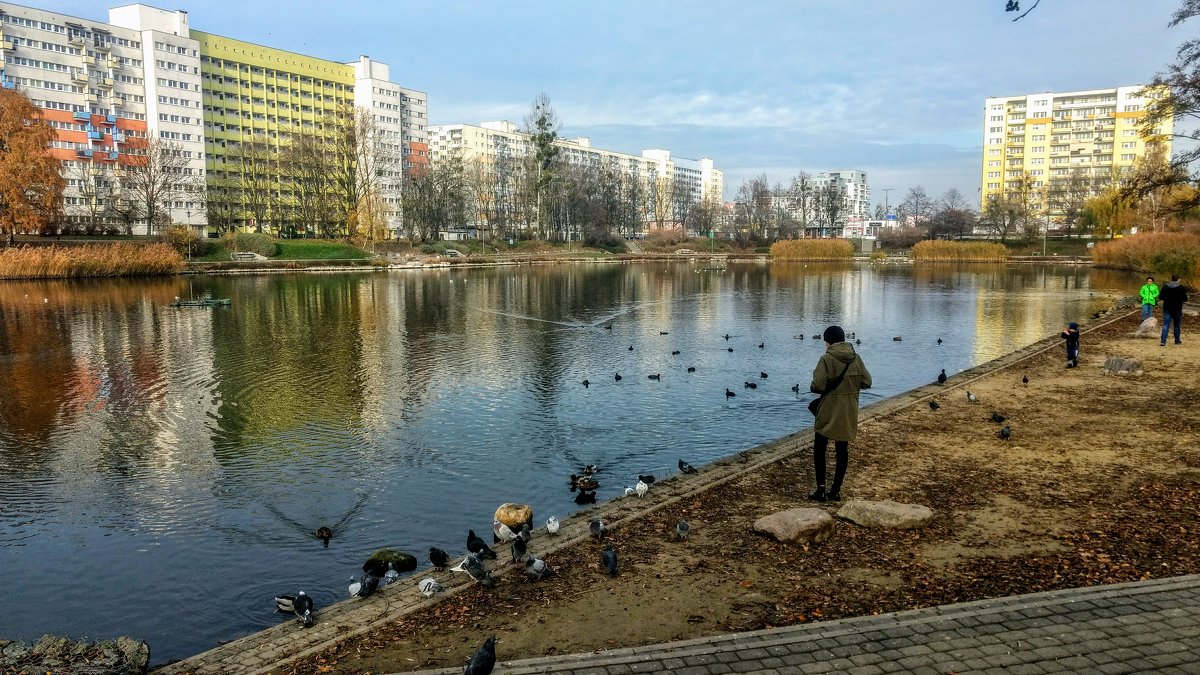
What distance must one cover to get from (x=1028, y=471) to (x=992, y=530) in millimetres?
2913

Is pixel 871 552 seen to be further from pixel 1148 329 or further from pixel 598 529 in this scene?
pixel 1148 329

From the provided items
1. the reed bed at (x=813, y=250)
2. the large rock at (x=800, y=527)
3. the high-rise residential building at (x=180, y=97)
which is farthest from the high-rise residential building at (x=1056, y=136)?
the large rock at (x=800, y=527)

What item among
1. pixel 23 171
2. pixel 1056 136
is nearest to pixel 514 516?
pixel 23 171

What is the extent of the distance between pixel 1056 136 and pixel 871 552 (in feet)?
571

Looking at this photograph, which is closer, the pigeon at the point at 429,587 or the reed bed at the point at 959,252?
the pigeon at the point at 429,587

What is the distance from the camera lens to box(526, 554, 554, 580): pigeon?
8.00 meters

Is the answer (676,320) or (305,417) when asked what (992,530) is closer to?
(305,417)

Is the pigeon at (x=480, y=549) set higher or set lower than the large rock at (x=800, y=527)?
lower

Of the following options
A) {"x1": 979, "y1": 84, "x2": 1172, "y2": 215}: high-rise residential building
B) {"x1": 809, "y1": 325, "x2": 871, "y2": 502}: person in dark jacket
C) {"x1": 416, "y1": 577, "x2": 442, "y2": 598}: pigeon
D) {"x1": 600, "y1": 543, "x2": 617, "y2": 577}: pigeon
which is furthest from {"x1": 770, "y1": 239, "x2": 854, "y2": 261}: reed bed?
{"x1": 416, "y1": 577, "x2": 442, "y2": 598}: pigeon

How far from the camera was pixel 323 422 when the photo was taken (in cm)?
1662

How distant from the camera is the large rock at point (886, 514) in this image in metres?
8.99

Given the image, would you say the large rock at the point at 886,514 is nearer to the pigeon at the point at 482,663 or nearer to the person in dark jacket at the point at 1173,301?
the pigeon at the point at 482,663

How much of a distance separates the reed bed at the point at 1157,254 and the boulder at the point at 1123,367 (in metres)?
24.3

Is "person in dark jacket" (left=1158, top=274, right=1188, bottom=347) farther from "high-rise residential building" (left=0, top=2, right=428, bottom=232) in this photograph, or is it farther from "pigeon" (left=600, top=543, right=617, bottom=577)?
"high-rise residential building" (left=0, top=2, right=428, bottom=232)
